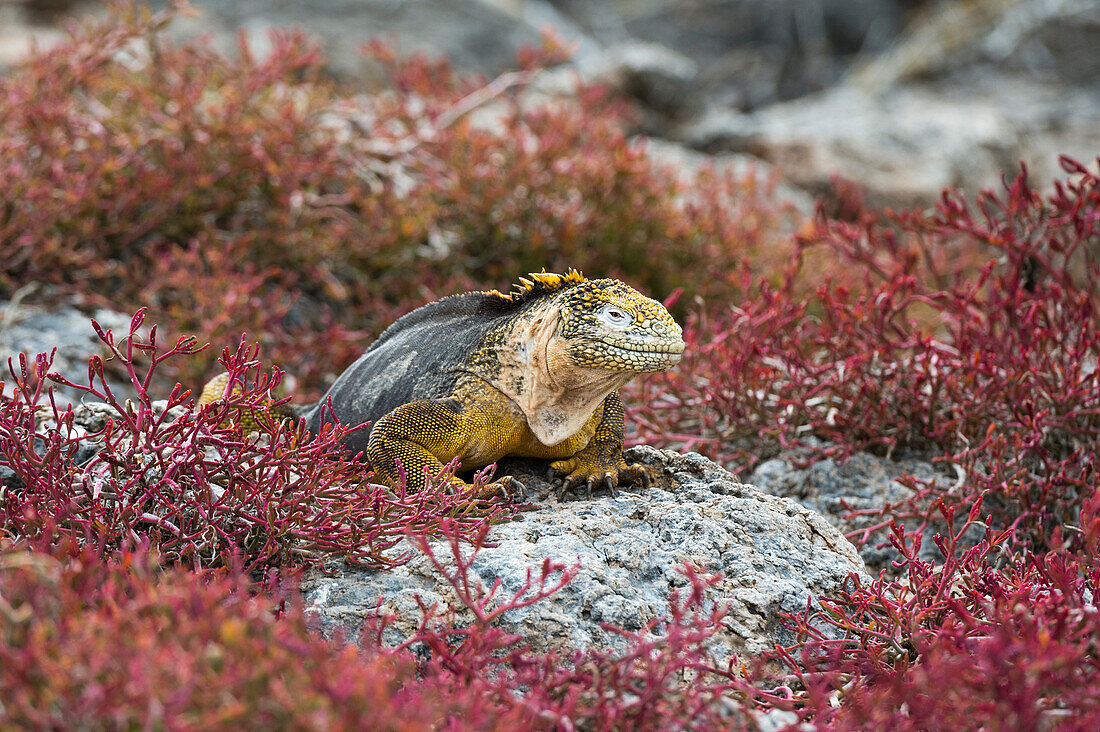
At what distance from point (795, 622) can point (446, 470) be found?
1.35 metres

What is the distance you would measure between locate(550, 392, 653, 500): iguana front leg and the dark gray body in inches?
23.3

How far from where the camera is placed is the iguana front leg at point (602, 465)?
12.4 feet

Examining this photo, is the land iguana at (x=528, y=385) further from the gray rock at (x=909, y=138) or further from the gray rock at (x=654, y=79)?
the gray rock at (x=654, y=79)

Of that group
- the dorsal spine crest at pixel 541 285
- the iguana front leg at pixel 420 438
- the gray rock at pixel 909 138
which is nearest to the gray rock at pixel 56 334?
the iguana front leg at pixel 420 438

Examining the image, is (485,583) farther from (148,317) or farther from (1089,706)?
(148,317)

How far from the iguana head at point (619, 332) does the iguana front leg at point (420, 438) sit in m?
0.56

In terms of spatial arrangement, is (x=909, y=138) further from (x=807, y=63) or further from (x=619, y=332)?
(x=619, y=332)

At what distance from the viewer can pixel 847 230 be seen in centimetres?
610

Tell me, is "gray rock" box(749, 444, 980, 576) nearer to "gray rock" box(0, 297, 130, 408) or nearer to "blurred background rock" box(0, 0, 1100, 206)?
"gray rock" box(0, 297, 130, 408)

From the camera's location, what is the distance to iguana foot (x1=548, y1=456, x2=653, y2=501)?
3.78 meters

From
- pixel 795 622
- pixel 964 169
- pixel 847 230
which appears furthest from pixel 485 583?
pixel 964 169

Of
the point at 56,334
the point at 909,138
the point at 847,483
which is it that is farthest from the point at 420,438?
the point at 909,138

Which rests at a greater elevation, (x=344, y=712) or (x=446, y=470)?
(x=344, y=712)

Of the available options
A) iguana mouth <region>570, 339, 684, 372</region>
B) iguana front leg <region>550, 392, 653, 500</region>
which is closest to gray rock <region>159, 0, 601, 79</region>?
iguana front leg <region>550, 392, 653, 500</region>
